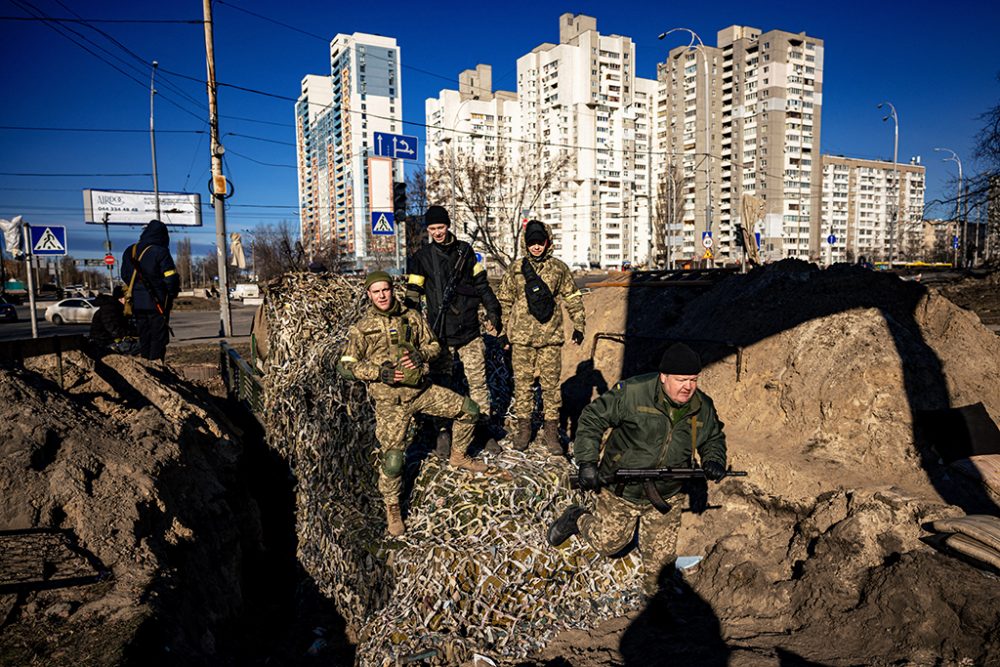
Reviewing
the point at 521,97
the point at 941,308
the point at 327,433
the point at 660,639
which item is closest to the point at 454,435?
the point at 327,433

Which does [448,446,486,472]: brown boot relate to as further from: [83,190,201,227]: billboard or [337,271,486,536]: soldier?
[83,190,201,227]: billboard

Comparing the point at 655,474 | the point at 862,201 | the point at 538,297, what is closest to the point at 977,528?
the point at 655,474

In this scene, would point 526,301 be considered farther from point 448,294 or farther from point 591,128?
point 591,128

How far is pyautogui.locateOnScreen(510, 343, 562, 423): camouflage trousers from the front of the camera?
561 cm

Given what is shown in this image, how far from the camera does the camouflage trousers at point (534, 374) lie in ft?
18.4

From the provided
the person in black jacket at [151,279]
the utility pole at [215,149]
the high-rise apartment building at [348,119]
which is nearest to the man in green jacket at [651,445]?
the person in black jacket at [151,279]

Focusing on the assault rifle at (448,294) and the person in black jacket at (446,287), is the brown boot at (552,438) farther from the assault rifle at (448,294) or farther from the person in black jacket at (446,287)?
the assault rifle at (448,294)

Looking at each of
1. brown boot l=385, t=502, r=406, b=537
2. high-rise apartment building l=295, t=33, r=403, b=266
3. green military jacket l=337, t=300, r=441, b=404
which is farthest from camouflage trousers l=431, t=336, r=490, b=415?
high-rise apartment building l=295, t=33, r=403, b=266

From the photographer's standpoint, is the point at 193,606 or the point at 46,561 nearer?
the point at 46,561

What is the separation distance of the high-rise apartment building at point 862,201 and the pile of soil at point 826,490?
86.3 meters

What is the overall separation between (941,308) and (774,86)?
71499 millimetres

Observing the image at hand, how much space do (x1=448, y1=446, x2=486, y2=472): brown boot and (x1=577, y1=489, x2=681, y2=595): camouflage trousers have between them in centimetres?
111

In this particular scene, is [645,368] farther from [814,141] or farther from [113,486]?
[814,141]

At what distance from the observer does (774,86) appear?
66688 mm
